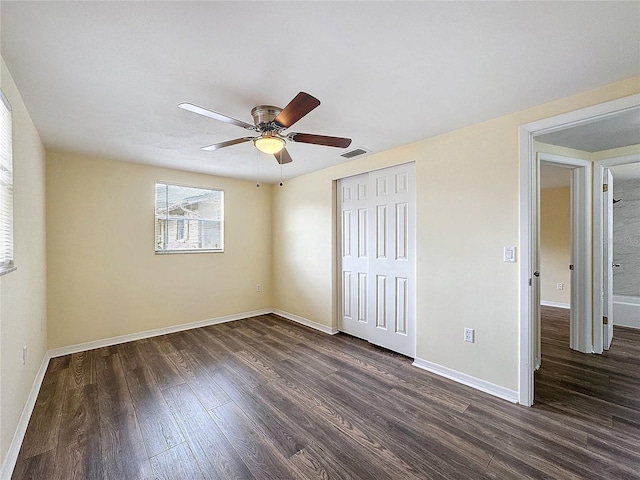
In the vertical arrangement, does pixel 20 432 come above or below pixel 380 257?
below

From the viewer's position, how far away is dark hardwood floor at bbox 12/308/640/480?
1.61m

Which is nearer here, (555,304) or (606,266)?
(606,266)

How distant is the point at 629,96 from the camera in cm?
178

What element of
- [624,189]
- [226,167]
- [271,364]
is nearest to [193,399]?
[271,364]

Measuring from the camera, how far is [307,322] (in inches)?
172

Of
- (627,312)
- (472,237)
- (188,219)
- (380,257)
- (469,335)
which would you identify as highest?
(188,219)

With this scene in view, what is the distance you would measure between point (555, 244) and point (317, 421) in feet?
19.3

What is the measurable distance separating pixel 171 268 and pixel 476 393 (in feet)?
13.0

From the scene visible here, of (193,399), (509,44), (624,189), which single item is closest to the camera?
(509,44)

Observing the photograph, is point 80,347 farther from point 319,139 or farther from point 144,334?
point 319,139

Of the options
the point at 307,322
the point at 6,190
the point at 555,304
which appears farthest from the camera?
the point at 555,304

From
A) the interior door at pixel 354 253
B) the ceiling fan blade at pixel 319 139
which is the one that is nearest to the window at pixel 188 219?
the interior door at pixel 354 253

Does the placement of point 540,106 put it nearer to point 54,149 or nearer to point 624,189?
point 624,189

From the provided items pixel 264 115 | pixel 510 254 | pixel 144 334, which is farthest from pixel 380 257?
pixel 144 334
